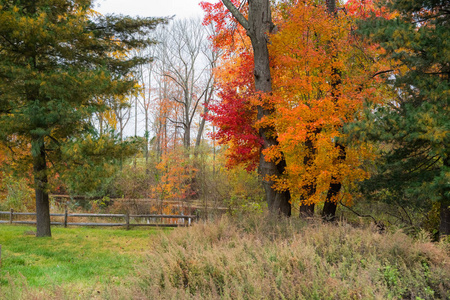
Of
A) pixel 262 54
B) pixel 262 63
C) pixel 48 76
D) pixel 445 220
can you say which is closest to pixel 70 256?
pixel 48 76

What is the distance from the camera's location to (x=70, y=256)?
30.8 ft

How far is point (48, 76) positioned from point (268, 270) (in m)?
8.25

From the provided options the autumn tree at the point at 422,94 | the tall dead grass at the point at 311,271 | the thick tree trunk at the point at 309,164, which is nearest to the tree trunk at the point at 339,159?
the thick tree trunk at the point at 309,164

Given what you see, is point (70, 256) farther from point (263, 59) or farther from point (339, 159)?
point (339, 159)

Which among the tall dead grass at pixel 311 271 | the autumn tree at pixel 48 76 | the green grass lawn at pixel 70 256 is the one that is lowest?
the green grass lawn at pixel 70 256

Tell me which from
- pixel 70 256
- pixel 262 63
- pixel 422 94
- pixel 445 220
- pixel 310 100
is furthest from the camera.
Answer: pixel 262 63

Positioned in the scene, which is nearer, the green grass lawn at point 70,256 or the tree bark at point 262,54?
the green grass lawn at point 70,256

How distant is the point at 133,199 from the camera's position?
18.2 metres

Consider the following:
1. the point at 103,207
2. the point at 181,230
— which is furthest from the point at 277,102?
the point at 103,207

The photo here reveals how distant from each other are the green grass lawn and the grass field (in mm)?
72

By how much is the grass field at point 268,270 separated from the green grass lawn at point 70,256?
0.24 feet

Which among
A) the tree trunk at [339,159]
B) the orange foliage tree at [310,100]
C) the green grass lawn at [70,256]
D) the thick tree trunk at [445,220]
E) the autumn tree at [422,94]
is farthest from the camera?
the tree trunk at [339,159]

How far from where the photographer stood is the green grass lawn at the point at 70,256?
7.01 metres

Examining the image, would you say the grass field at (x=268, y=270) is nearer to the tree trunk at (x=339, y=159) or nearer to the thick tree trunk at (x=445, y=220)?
the thick tree trunk at (x=445, y=220)
